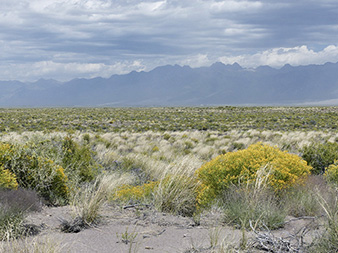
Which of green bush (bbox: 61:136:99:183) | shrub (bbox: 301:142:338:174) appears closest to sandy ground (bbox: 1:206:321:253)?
green bush (bbox: 61:136:99:183)

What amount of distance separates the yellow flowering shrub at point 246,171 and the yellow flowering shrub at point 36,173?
110 inches

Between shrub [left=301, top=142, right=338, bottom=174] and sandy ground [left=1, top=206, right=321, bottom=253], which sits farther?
shrub [left=301, top=142, right=338, bottom=174]

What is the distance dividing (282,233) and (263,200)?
2.14 ft

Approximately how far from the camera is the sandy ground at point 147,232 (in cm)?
504

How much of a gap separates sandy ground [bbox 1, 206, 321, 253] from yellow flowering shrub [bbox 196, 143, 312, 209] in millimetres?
797

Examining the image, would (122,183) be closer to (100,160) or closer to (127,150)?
(100,160)

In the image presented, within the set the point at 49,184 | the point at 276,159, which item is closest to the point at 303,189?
the point at 276,159

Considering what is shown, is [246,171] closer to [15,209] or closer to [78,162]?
[15,209]

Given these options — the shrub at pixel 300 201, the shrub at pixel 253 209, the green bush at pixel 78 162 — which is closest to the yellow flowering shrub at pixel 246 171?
the shrub at pixel 300 201

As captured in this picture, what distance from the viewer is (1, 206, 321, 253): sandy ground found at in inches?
198

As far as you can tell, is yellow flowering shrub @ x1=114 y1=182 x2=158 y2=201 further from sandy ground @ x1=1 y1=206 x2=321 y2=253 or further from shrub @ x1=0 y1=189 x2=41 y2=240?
shrub @ x1=0 y1=189 x2=41 y2=240

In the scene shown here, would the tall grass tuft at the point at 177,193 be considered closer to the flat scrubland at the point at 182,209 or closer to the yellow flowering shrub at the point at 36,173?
the flat scrubland at the point at 182,209

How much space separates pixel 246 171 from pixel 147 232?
2.53 meters

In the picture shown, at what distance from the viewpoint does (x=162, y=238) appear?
5.55 m
